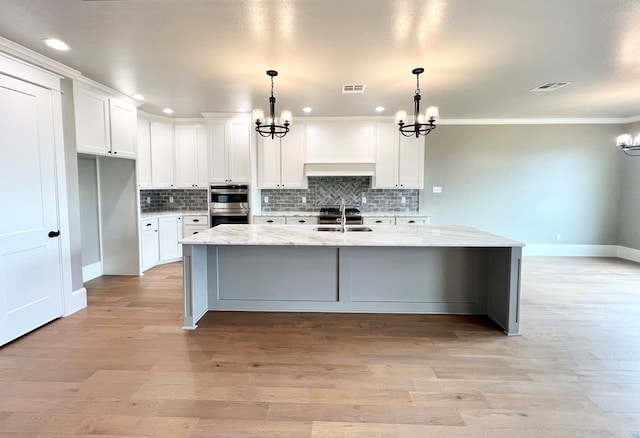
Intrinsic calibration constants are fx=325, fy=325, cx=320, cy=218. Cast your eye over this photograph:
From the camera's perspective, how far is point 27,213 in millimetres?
2975

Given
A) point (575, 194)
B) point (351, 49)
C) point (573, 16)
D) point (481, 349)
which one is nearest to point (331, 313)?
point (481, 349)

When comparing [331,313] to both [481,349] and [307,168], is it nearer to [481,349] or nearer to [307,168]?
[481,349]

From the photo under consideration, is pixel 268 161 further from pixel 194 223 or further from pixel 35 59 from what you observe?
pixel 35 59

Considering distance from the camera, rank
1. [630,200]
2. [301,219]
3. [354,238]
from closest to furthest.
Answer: [354,238]
[301,219]
[630,200]

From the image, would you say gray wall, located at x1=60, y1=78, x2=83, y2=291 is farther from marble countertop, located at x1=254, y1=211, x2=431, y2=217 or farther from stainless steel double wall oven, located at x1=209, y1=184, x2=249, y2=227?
marble countertop, located at x1=254, y1=211, x2=431, y2=217

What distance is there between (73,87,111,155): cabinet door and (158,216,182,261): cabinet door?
1.65 metres

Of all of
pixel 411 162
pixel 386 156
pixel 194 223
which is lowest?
pixel 194 223

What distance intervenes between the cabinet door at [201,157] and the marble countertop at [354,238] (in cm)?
259

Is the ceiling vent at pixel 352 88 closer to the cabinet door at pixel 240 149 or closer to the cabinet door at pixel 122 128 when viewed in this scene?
the cabinet door at pixel 240 149

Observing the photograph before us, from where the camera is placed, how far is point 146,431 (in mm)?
1773

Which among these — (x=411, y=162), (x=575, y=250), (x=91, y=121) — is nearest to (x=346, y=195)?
(x=411, y=162)

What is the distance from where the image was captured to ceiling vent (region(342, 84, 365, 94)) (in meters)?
3.97

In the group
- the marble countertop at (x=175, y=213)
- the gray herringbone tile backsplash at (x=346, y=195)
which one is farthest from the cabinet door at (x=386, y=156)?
the marble countertop at (x=175, y=213)

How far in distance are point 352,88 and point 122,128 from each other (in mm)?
3165
